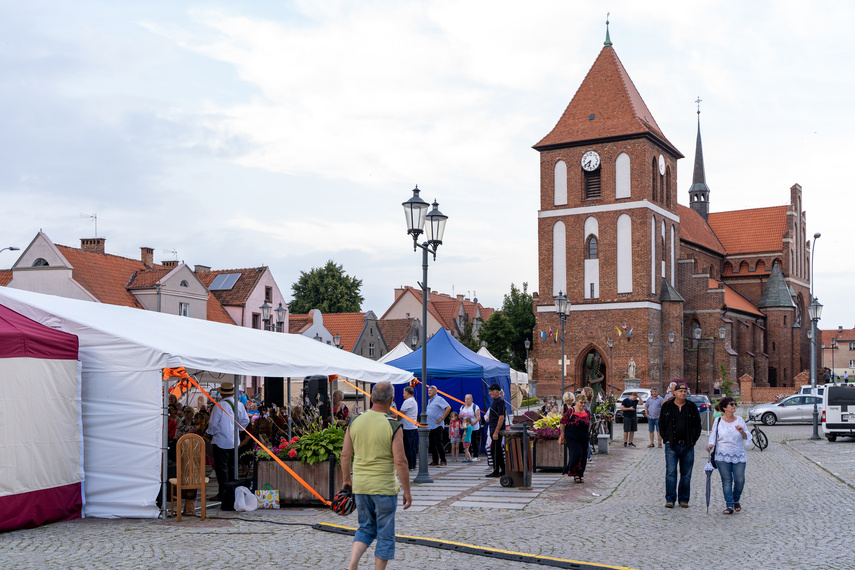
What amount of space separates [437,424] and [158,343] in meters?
8.18

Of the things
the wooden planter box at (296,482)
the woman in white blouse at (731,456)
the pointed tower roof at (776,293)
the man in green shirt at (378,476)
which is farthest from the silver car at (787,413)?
the pointed tower roof at (776,293)

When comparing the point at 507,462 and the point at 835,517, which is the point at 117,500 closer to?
the point at 507,462

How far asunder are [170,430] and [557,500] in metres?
5.59

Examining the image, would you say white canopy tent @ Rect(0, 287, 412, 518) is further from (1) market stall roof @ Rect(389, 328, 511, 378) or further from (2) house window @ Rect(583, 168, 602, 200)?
(2) house window @ Rect(583, 168, 602, 200)

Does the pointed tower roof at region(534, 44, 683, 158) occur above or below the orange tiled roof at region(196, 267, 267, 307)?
above

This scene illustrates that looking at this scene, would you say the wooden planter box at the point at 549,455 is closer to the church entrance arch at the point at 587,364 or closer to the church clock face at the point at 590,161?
the church entrance arch at the point at 587,364

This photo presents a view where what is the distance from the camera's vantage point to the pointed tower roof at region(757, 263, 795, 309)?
7031cm

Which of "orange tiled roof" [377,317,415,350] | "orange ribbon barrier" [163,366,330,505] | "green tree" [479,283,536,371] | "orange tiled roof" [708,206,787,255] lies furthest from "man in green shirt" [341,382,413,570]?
"orange tiled roof" [708,206,787,255]

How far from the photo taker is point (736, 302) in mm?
A: 66562

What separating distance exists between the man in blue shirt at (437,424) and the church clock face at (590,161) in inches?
1590

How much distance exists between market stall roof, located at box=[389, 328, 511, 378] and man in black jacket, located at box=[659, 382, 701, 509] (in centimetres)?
928

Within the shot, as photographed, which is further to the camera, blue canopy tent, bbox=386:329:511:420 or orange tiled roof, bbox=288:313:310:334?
Answer: orange tiled roof, bbox=288:313:310:334

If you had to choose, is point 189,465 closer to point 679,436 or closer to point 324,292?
point 679,436

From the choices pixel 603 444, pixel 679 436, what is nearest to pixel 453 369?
pixel 603 444
